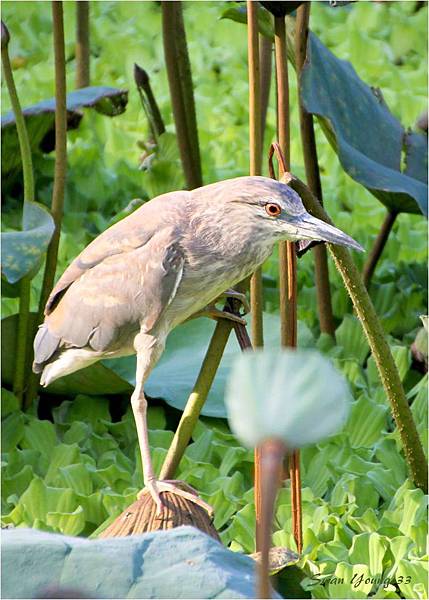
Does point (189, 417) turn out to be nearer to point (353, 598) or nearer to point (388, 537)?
point (353, 598)

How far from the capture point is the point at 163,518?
1.45 m

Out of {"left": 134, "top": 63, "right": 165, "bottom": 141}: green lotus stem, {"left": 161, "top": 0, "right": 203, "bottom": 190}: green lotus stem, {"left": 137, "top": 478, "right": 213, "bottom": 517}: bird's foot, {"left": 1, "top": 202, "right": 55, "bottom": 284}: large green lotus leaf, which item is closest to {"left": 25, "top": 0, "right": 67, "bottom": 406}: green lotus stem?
{"left": 1, "top": 202, "right": 55, "bottom": 284}: large green lotus leaf

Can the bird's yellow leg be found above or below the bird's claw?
below

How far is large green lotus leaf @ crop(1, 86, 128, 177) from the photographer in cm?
298

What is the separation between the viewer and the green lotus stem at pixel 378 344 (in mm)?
1657

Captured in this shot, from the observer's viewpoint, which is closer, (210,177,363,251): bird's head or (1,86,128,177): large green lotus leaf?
(210,177,363,251): bird's head

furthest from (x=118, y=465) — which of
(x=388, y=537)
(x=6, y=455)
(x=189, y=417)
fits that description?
(x=189, y=417)

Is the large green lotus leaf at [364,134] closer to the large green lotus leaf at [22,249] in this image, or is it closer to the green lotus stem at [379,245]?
the green lotus stem at [379,245]

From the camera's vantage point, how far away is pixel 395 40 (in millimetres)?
4609

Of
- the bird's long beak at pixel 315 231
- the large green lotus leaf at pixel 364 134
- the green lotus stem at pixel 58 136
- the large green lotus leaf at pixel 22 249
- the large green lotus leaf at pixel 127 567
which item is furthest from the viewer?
the large green lotus leaf at pixel 364 134

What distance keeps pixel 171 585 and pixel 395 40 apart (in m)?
3.82

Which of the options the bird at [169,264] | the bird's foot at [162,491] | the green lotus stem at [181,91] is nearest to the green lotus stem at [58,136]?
the green lotus stem at [181,91]

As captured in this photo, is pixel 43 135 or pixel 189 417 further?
pixel 43 135

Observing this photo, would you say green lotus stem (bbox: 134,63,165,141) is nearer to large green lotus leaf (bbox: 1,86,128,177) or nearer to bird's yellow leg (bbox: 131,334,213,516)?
large green lotus leaf (bbox: 1,86,128,177)
